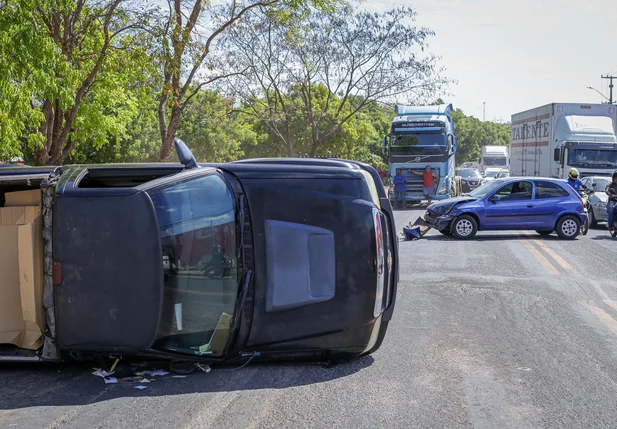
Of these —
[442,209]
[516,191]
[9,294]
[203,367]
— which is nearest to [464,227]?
[442,209]

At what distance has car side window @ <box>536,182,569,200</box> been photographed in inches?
732

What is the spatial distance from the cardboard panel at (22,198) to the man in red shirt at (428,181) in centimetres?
2688

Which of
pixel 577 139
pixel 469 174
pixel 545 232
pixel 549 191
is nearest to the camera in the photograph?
pixel 549 191

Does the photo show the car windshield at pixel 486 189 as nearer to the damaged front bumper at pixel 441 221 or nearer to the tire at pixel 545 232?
the damaged front bumper at pixel 441 221

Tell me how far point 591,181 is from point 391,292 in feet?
69.4

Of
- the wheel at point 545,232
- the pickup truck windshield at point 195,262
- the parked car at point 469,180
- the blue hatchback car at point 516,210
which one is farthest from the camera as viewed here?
the parked car at point 469,180

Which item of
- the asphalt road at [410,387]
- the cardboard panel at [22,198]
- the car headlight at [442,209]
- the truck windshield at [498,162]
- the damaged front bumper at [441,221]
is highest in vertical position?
the cardboard panel at [22,198]

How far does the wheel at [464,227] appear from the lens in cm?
1812

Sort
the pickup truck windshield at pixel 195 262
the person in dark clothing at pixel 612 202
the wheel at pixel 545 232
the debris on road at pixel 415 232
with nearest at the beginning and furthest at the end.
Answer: the pickup truck windshield at pixel 195 262, the debris on road at pixel 415 232, the wheel at pixel 545 232, the person in dark clothing at pixel 612 202

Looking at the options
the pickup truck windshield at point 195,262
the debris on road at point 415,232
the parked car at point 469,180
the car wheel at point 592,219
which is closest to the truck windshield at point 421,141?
the car wheel at point 592,219

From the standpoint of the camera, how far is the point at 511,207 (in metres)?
18.2

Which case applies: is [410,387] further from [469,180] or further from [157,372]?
[469,180]

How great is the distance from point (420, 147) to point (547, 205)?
1398cm

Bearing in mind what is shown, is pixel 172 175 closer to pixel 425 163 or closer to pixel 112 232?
pixel 112 232
